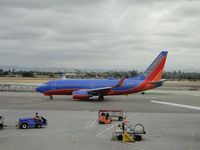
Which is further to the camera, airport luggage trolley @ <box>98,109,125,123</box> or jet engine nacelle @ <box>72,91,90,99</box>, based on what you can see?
jet engine nacelle @ <box>72,91,90,99</box>

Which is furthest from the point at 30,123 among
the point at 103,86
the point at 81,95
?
the point at 103,86

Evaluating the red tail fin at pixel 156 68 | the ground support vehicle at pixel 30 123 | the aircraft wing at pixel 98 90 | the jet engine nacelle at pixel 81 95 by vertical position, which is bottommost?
the ground support vehicle at pixel 30 123

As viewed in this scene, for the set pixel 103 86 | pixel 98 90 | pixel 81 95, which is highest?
pixel 103 86

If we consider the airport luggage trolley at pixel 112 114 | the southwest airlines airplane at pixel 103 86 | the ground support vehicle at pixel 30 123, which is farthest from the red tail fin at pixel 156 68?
the ground support vehicle at pixel 30 123

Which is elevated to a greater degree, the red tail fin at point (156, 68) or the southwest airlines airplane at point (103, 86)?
the red tail fin at point (156, 68)

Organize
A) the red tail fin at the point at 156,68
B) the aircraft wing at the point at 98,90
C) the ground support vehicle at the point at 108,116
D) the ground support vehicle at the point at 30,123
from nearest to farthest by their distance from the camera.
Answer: the ground support vehicle at the point at 30,123, the ground support vehicle at the point at 108,116, the aircraft wing at the point at 98,90, the red tail fin at the point at 156,68

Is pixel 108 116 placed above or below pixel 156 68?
below

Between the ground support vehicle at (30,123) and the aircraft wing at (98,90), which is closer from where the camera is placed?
the ground support vehicle at (30,123)

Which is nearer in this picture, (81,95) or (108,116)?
(108,116)

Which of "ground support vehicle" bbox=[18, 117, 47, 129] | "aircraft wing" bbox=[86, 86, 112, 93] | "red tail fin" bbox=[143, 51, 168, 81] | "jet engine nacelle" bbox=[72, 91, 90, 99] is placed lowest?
"ground support vehicle" bbox=[18, 117, 47, 129]

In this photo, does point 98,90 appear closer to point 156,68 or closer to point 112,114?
point 156,68

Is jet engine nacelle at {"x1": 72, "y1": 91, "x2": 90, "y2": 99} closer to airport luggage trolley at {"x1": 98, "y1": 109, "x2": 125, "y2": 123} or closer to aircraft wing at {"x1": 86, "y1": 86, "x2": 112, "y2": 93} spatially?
aircraft wing at {"x1": 86, "y1": 86, "x2": 112, "y2": 93}

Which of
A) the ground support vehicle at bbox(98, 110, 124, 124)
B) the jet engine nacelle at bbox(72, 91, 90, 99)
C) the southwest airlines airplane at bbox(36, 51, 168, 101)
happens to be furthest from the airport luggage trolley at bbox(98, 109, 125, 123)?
the southwest airlines airplane at bbox(36, 51, 168, 101)

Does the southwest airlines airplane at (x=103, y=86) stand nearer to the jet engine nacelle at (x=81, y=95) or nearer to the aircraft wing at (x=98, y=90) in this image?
the aircraft wing at (x=98, y=90)
